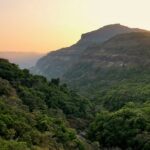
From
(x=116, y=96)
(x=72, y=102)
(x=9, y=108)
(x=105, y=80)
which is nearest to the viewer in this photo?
(x=9, y=108)

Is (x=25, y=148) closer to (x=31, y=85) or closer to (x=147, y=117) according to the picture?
(x=147, y=117)

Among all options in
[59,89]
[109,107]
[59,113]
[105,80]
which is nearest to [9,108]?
[59,113]

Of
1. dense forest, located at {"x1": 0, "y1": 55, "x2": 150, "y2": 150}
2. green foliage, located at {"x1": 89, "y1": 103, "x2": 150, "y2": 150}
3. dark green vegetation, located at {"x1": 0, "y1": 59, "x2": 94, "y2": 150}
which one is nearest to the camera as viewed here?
dark green vegetation, located at {"x1": 0, "y1": 59, "x2": 94, "y2": 150}

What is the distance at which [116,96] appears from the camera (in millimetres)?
120125

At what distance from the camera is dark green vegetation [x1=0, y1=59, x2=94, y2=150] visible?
4959 centimetres

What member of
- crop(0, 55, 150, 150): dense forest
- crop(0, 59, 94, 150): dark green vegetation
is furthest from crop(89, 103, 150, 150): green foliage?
crop(0, 59, 94, 150): dark green vegetation

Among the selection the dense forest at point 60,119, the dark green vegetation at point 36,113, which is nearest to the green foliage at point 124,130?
the dense forest at point 60,119

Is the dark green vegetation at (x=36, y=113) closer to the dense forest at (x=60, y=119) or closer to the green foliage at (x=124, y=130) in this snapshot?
the dense forest at (x=60, y=119)

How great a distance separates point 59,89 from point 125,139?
129 ft

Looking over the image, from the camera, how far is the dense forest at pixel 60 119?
51.5 metres

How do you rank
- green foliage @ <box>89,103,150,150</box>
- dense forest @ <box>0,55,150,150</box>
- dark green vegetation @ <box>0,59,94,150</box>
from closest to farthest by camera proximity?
dark green vegetation @ <box>0,59,94,150</box>
dense forest @ <box>0,55,150,150</box>
green foliage @ <box>89,103,150,150</box>

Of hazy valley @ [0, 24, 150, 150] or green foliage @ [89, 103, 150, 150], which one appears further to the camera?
green foliage @ [89, 103, 150, 150]

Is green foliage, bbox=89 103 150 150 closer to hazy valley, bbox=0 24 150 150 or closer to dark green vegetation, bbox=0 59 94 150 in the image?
hazy valley, bbox=0 24 150 150

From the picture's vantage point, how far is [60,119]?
72500mm
